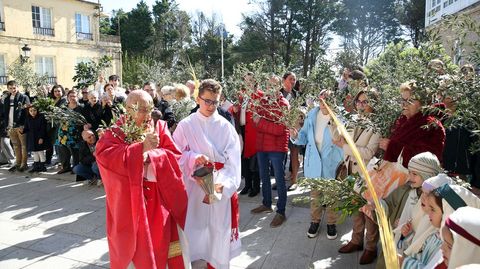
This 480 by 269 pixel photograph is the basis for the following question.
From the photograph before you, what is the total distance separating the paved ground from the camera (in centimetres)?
421

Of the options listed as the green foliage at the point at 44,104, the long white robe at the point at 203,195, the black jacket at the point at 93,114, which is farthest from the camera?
the green foliage at the point at 44,104

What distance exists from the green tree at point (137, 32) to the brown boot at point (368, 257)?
39560 mm

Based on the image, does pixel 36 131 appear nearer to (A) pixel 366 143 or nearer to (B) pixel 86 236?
(B) pixel 86 236

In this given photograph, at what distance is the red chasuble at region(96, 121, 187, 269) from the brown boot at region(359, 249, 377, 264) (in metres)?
1.97

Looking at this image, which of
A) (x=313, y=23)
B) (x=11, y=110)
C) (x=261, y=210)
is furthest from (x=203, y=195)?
(x=313, y=23)

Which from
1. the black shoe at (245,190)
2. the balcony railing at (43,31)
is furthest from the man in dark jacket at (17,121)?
the balcony railing at (43,31)

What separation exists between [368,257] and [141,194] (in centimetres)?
251

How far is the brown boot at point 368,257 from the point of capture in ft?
13.0

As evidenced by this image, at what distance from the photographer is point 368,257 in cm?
397

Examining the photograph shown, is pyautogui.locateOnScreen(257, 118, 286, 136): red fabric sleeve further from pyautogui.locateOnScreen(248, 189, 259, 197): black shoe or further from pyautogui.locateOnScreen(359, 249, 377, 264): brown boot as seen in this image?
pyautogui.locateOnScreen(359, 249, 377, 264): brown boot

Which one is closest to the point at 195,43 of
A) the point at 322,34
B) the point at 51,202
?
the point at 322,34

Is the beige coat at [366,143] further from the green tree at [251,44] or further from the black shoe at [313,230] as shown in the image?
the green tree at [251,44]

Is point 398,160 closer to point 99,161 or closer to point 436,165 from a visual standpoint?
point 436,165

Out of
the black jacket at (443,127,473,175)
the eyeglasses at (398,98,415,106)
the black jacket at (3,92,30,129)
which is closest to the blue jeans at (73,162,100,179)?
the black jacket at (3,92,30,129)
